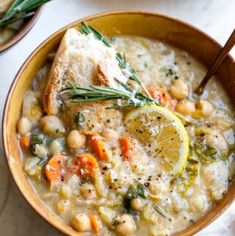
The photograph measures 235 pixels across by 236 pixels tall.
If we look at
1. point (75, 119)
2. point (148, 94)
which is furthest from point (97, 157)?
point (148, 94)

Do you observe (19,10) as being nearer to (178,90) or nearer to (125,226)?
(178,90)

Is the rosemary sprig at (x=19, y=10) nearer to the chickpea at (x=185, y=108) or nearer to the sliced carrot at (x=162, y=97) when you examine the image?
the sliced carrot at (x=162, y=97)

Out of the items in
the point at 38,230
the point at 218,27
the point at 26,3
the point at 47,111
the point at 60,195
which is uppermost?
the point at 218,27

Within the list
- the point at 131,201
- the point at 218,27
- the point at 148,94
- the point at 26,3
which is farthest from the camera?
the point at 218,27

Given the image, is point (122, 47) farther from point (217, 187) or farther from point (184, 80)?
point (217, 187)

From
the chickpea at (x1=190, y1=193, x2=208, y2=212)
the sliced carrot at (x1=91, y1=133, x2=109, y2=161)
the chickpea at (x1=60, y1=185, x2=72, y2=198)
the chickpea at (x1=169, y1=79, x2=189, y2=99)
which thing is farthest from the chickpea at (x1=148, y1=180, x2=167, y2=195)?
the chickpea at (x1=169, y1=79, x2=189, y2=99)

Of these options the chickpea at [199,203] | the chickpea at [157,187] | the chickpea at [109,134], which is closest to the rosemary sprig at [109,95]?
the chickpea at [109,134]

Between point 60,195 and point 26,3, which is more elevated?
point 26,3
